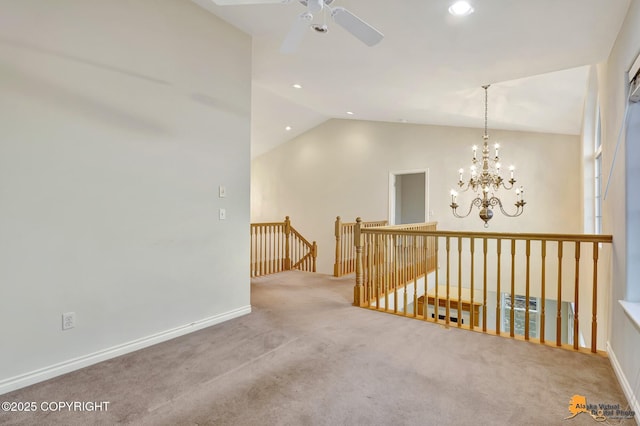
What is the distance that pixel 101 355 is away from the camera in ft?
7.63

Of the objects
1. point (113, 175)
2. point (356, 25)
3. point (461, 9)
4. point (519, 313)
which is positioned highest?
point (461, 9)

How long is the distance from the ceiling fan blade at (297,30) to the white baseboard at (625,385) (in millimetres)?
2845

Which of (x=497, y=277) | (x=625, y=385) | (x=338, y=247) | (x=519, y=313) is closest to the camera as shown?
(x=625, y=385)

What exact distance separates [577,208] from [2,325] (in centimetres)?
692

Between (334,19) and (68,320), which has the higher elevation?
(334,19)

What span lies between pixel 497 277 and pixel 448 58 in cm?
217

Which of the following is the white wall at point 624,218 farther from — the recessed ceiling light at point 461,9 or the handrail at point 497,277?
the recessed ceiling light at point 461,9

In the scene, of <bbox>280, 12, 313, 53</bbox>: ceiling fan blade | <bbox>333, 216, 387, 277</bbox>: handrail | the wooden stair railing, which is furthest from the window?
<bbox>280, 12, 313, 53</bbox>: ceiling fan blade

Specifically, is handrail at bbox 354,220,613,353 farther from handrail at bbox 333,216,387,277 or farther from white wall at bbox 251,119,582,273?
handrail at bbox 333,216,387,277

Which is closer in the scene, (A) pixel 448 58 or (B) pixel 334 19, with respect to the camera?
(B) pixel 334 19

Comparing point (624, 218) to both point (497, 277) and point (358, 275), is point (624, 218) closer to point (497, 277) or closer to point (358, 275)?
point (497, 277)

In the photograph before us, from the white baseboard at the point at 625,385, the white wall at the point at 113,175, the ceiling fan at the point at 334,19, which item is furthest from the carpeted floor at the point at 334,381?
the ceiling fan at the point at 334,19

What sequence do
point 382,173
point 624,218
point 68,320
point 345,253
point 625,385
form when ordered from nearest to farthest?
1. point 625,385
2. point 624,218
3. point 68,320
4. point 345,253
5. point 382,173

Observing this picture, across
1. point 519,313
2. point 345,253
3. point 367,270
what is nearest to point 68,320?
point 367,270
